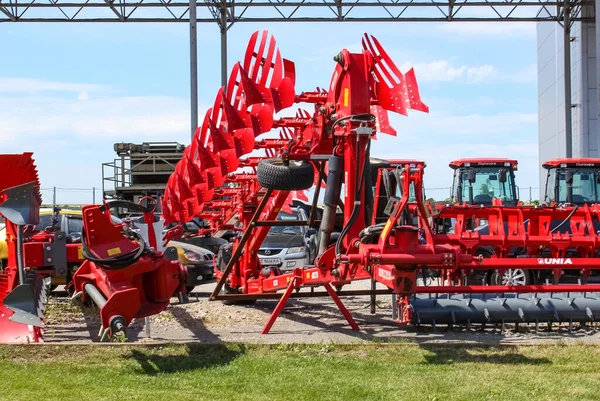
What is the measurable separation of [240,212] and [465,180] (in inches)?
316

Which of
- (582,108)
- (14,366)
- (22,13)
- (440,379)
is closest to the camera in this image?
(440,379)

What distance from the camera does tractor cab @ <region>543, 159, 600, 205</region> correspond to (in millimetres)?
16453

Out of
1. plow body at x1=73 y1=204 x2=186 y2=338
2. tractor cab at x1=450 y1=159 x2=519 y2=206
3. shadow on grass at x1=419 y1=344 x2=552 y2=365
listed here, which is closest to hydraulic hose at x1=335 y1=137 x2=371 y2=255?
shadow on grass at x1=419 y1=344 x2=552 y2=365

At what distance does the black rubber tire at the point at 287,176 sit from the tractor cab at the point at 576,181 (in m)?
9.78

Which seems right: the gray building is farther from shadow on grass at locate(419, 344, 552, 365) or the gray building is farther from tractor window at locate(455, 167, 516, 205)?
shadow on grass at locate(419, 344, 552, 365)

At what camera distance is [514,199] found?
59.2 feet

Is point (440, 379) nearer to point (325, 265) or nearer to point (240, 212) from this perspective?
point (325, 265)

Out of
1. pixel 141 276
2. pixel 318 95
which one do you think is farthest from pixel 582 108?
pixel 141 276

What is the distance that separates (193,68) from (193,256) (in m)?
11.1

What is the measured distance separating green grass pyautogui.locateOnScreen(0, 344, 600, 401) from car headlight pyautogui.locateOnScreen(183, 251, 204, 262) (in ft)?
20.1

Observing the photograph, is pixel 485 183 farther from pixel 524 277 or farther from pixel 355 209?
pixel 355 209

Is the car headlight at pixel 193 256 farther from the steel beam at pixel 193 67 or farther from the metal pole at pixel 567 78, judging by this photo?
the metal pole at pixel 567 78

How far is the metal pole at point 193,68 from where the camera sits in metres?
23.5

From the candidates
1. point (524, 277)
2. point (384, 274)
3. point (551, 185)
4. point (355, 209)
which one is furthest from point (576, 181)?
point (384, 274)
